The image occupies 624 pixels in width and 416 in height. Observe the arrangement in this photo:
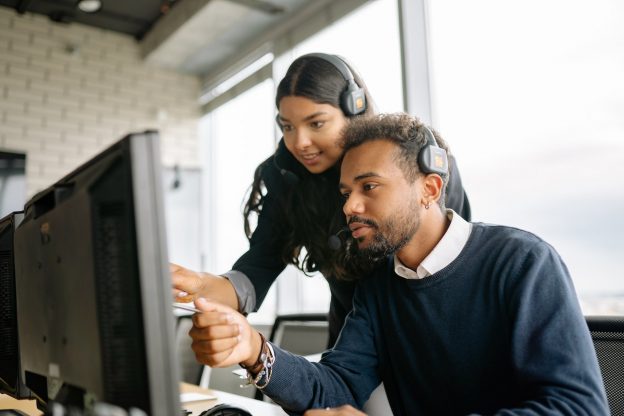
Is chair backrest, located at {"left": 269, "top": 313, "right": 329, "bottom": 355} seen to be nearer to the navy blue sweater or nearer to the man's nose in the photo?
the navy blue sweater

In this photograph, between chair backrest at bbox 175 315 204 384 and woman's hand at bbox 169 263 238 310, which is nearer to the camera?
woman's hand at bbox 169 263 238 310

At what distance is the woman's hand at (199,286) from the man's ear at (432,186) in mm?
540

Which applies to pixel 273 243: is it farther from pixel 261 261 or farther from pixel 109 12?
pixel 109 12

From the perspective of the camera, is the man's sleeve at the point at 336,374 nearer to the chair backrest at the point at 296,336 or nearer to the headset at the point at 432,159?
the headset at the point at 432,159

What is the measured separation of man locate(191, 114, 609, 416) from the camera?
0.85 metres

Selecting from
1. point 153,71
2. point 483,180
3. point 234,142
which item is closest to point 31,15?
point 153,71

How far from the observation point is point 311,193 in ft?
4.81

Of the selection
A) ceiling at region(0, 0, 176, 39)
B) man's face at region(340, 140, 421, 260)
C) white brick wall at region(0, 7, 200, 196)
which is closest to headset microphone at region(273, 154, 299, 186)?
man's face at region(340, 140, 421, 260)

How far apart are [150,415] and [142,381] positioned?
0.03m

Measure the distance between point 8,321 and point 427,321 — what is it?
0.90m

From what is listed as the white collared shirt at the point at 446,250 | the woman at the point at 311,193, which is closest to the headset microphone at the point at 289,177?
the woman at the point at 311,193

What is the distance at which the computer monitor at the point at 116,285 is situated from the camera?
0.56 meters

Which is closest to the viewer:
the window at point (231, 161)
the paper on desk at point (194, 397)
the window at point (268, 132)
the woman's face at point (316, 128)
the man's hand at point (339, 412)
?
the man's hand at point (339, 412)

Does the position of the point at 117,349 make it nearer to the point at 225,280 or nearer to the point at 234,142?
the point at 225,280
